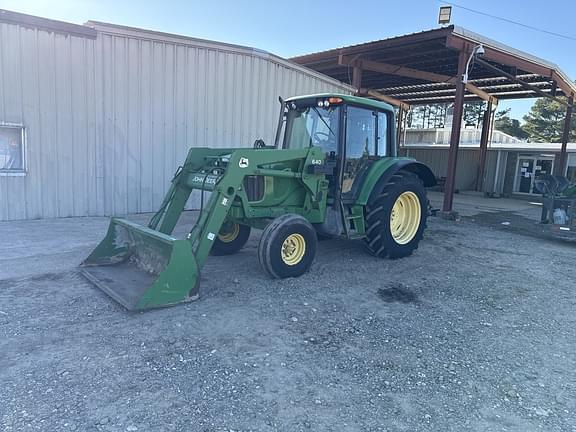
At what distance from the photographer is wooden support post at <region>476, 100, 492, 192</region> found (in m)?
19.3

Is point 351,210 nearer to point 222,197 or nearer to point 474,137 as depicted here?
point 222,197

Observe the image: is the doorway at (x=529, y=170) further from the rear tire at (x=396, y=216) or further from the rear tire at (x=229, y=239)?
the rear tire at (x=229, y=239)

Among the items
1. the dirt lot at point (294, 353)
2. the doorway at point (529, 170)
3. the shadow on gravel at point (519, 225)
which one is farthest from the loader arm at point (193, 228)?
the doorway at point (529, 170)

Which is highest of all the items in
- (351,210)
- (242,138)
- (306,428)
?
(242,138)

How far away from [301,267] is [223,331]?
172 cm

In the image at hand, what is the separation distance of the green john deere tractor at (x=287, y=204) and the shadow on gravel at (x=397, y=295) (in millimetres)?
1001

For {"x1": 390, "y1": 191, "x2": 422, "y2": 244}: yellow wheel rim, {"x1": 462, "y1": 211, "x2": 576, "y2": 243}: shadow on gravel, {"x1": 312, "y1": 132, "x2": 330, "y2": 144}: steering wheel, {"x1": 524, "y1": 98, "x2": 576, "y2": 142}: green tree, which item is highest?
{"x1": 524, "y1": 98, "x2": 576, "y2": 142}: green tree

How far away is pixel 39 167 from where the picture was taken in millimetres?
8273

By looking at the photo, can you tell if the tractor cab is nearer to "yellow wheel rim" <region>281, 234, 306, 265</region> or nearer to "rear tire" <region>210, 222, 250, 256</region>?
"yellow wheel rim" <region>281, 234, 306, 265</region>

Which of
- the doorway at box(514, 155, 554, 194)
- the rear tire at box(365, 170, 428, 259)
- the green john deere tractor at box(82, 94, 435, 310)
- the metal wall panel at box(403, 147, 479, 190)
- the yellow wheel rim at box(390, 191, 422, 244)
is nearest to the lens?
the green john deere tractor at box(82, 94, 435, 310)

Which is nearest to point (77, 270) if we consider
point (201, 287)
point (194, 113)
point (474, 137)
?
point (201, 287)

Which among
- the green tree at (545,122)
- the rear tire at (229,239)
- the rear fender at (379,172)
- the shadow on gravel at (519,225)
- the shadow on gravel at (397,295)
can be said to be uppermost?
the green tree at (545,122)

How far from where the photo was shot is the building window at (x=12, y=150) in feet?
26.1

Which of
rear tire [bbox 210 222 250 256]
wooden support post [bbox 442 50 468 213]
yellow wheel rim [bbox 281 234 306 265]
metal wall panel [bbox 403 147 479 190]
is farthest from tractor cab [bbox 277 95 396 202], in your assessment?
metal wall panel [bbox 403 147 479 190]
